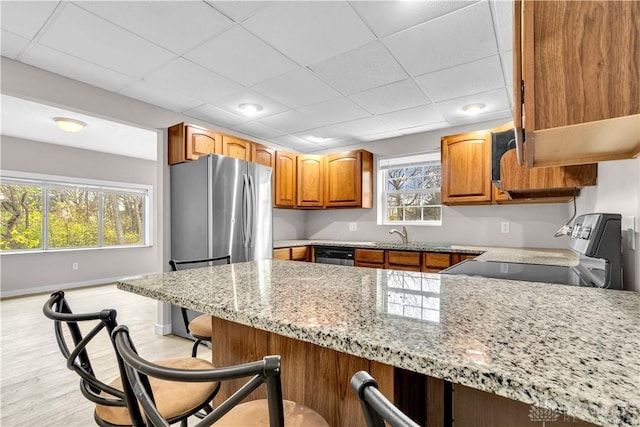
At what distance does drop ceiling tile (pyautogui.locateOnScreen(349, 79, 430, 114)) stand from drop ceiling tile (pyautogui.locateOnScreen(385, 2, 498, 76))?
30 centimetres

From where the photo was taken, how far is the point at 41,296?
4789 mm

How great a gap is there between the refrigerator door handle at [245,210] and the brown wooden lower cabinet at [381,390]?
2.25 m

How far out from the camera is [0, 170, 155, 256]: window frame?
4898mm

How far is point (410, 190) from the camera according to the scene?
168 inches

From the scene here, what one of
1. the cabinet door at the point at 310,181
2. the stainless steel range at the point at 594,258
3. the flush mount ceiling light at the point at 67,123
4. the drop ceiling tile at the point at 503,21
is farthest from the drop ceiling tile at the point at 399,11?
the flush mount ceiling light at the point at 67,123

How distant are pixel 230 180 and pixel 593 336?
2.94m

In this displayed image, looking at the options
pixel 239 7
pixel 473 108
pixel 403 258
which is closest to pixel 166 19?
pixel 239 7

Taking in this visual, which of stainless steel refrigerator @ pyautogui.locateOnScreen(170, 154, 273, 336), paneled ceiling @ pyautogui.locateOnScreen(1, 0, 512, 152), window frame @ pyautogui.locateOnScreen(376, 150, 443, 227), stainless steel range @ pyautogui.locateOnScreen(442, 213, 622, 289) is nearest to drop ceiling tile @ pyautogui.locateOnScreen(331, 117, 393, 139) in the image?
paneled ceiling @ pyautogui.locateOnScreen(1, 0, 512, 152)

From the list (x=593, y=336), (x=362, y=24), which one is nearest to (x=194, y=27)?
(x=362, y=24)

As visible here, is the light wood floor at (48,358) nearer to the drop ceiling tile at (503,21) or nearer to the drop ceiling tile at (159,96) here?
the drop ceiling tile at (159,96)

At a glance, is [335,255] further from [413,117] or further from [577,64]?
[577,64]

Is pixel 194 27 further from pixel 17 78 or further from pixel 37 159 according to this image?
pixel 37 159

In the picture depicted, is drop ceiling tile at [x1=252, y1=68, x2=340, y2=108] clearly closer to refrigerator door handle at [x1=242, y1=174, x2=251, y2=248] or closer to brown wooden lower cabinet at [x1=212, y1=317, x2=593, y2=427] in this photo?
refrigerator door handle at [x1=242, y1=174, x2=251, y2=248]

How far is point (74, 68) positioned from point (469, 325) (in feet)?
10.2
